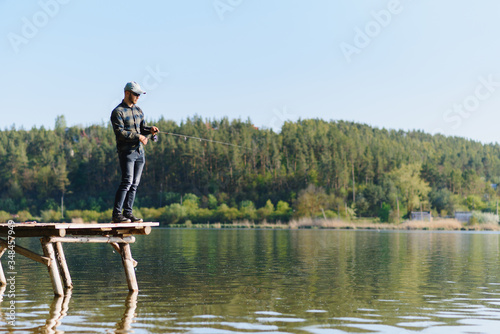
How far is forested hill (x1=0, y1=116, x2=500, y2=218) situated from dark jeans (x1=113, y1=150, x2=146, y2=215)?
103616mm

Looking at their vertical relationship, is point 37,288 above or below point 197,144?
below

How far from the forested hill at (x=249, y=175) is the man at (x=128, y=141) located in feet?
340

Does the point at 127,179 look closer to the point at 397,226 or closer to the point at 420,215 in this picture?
the point at 397,226

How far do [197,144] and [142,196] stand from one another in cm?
1600

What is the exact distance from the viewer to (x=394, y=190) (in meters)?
120

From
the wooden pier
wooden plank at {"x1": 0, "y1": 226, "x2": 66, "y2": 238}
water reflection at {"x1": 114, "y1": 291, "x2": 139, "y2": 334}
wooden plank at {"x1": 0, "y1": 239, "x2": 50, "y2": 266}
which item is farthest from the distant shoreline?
wooden plank at {"x1": 0, "y1": 226, "x2": 66, "y2": 238}

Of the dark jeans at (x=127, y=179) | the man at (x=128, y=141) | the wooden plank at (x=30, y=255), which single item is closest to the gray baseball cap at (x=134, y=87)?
the man at (x=128, y=141)

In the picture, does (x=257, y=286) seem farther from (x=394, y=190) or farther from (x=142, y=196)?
(x=142, y=196)

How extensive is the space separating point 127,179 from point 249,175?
12333cm

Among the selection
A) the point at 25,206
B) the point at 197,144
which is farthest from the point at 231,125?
the point at 25,206

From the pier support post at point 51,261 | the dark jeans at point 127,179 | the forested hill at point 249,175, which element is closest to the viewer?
the dark jeans at point 127,179

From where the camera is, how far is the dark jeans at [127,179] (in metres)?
14.8

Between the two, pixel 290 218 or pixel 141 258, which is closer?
pixel 141 258

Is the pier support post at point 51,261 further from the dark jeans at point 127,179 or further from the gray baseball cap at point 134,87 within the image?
the gray baseball cap at point 134,87
